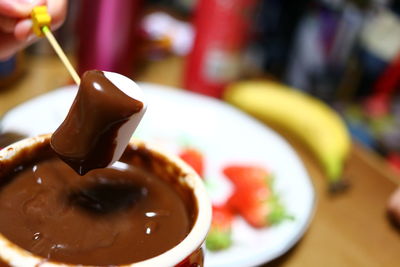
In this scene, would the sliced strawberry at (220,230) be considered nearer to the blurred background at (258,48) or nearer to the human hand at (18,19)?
the human hand at (18,19)

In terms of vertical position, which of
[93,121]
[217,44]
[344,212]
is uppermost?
[93,121]

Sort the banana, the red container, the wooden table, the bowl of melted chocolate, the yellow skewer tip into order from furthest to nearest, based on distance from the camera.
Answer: the red container
the banana
the wooden table
the yellow skewer tip
the bowl of melted chocolate

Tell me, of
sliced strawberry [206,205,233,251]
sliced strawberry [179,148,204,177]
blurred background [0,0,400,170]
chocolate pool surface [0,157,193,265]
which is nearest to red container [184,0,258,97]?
blurred background [0,0,400,170]

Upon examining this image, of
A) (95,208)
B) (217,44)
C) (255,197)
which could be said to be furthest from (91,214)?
(217,44)

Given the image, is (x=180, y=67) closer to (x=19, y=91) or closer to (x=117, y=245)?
(x=19, y=91)

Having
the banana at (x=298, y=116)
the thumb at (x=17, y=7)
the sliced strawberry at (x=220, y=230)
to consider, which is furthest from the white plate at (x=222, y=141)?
the thumb at (x=17, y=7)

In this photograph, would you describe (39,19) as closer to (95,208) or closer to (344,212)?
(95,208)

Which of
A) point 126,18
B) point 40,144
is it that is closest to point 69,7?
point 126,18

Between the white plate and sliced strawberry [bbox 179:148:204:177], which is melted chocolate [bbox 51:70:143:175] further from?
sliced strawberry [bbox 179:148:204:177]
